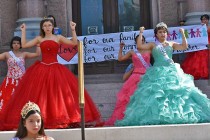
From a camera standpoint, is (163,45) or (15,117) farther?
(163,45)

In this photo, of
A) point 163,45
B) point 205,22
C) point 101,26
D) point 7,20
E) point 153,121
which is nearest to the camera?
point 153,121

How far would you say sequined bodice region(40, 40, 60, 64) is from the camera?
8.23m

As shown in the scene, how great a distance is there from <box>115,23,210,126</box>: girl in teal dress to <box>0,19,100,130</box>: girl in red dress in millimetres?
732

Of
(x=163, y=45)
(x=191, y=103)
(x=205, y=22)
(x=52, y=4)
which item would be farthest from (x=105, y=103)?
(x=52, y=4)

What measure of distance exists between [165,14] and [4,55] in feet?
16.0

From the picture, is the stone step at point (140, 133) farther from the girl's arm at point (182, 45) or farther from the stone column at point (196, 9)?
the stone column at point (196, 9)

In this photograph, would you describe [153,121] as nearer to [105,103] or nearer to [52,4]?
[105,103]

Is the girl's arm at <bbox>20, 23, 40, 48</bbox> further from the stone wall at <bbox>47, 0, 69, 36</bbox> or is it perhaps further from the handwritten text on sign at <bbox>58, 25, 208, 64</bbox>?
the stone wall at <bbox>47, 0, 69, 36</bbox>

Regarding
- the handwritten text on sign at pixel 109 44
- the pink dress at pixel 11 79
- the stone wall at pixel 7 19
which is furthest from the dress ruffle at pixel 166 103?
the stone wall at pixel 7 19

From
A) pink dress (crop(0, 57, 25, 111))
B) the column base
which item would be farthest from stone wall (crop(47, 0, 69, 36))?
pink dress (crop(0, 57, 25, 111))

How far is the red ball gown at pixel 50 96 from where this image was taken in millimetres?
7555

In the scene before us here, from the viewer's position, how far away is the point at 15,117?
7.68 m

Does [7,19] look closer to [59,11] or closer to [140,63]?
[59,11]

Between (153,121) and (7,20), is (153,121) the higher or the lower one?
the lower one
